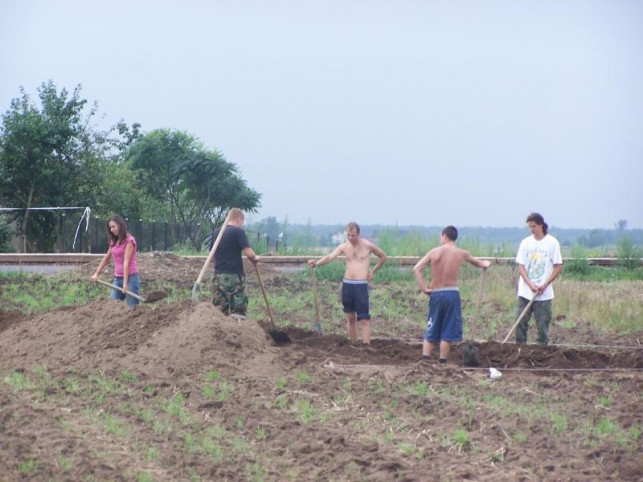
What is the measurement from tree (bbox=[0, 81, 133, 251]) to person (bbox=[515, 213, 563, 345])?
2079cm

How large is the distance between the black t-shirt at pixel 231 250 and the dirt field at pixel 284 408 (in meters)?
0.77

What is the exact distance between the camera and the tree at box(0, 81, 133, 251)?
102 feet

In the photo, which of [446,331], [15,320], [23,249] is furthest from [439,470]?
[23,249]

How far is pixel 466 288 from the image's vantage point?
20688mm

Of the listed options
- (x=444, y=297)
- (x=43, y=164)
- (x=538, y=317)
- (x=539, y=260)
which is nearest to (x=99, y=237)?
(x=43, y=164)

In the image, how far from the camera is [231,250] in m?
12.7

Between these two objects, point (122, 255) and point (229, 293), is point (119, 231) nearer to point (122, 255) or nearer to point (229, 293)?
point (122, 255)

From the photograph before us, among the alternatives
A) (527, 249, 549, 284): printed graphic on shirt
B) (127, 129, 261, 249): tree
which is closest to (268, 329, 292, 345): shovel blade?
(527, 249, 549, 284): printed graphic on shirt

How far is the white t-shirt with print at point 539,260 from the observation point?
1252 cm

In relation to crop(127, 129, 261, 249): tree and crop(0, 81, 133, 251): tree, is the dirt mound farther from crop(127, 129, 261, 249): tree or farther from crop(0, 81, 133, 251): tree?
crop(127, 129, 261, 249): tree

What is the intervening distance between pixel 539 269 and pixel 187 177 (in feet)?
99.2

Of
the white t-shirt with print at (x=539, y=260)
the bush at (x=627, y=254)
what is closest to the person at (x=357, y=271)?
the white t-shirt with print at (x=539, y=260)

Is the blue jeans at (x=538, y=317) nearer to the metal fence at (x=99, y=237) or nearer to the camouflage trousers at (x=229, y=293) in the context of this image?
the camouflage trousers at (x=229, y=293)

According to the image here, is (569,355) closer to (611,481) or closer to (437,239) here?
(611,481)
